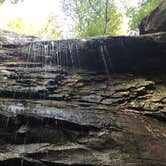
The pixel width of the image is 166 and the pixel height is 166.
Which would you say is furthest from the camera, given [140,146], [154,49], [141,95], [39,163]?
[154,49]

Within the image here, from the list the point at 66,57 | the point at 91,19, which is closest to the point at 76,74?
the point at 66,57

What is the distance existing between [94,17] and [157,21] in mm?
10144

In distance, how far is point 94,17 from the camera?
21.7m

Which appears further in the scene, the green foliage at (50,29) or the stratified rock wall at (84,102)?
the green foliage at (50,29)

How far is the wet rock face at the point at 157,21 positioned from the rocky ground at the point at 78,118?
2.24 metres

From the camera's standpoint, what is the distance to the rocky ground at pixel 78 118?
7.40 meters

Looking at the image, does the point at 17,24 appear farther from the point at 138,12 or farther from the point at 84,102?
the point at 84,102

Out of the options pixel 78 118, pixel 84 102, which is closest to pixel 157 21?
pixel 84 102

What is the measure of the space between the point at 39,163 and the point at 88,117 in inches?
79.1

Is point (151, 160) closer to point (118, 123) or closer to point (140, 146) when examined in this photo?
point (140, 146)

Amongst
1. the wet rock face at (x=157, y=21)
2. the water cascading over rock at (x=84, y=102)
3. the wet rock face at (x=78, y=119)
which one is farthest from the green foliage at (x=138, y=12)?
the wet rock face at (x=78, y=119)

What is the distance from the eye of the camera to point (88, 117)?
8484 millimetres

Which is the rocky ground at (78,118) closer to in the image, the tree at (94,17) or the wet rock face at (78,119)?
the wet rock face at (78,119)

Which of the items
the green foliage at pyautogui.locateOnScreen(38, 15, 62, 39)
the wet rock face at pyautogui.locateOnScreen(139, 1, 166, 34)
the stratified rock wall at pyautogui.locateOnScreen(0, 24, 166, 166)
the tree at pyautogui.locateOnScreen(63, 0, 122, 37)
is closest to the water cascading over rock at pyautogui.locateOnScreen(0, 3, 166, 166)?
the stratified rock wall at pyautogui.locateOnScreen(0, 24, 166, 166)
